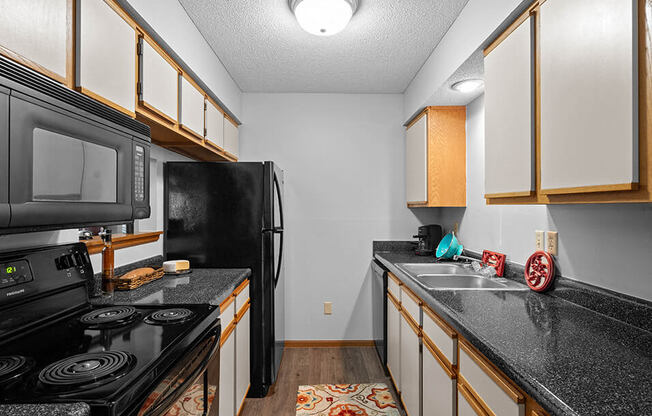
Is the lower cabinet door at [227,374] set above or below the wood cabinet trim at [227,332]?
below

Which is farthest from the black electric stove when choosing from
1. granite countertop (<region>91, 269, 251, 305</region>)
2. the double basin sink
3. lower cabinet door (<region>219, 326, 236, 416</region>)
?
the double basin sink

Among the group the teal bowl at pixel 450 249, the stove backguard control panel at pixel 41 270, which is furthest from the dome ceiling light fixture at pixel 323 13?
the teal bowl at pixel 450 249

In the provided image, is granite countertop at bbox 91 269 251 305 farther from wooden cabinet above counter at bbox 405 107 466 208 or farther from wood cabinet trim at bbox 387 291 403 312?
wooden cabinet above counter at bbox 405 107 466 208

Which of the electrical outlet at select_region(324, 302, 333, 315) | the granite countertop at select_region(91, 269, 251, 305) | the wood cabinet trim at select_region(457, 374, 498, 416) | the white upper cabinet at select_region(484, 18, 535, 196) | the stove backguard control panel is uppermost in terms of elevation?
the white upper cabinet at select_region(484, 18, 535, 196)

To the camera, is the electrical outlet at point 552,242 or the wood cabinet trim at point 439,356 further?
the electrical outlet at point 552,242

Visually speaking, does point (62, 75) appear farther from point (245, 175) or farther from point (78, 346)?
point (245, 175)

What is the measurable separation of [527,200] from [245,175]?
175 centimetres

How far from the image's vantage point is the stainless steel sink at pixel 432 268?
8.03 ft

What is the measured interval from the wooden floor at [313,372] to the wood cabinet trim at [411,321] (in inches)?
29.3

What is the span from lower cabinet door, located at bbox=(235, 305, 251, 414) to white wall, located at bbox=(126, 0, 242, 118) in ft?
5.15

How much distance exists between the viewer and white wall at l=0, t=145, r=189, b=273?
1351 millimetres

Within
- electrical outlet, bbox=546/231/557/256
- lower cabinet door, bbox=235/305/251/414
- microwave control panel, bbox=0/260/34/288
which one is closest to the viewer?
Result: microwave control panel, bbox=0/260/34/288

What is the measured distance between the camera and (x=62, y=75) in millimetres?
1099

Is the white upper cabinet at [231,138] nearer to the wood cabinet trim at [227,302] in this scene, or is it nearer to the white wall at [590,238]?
the wood cabinet trim at [227,302]
